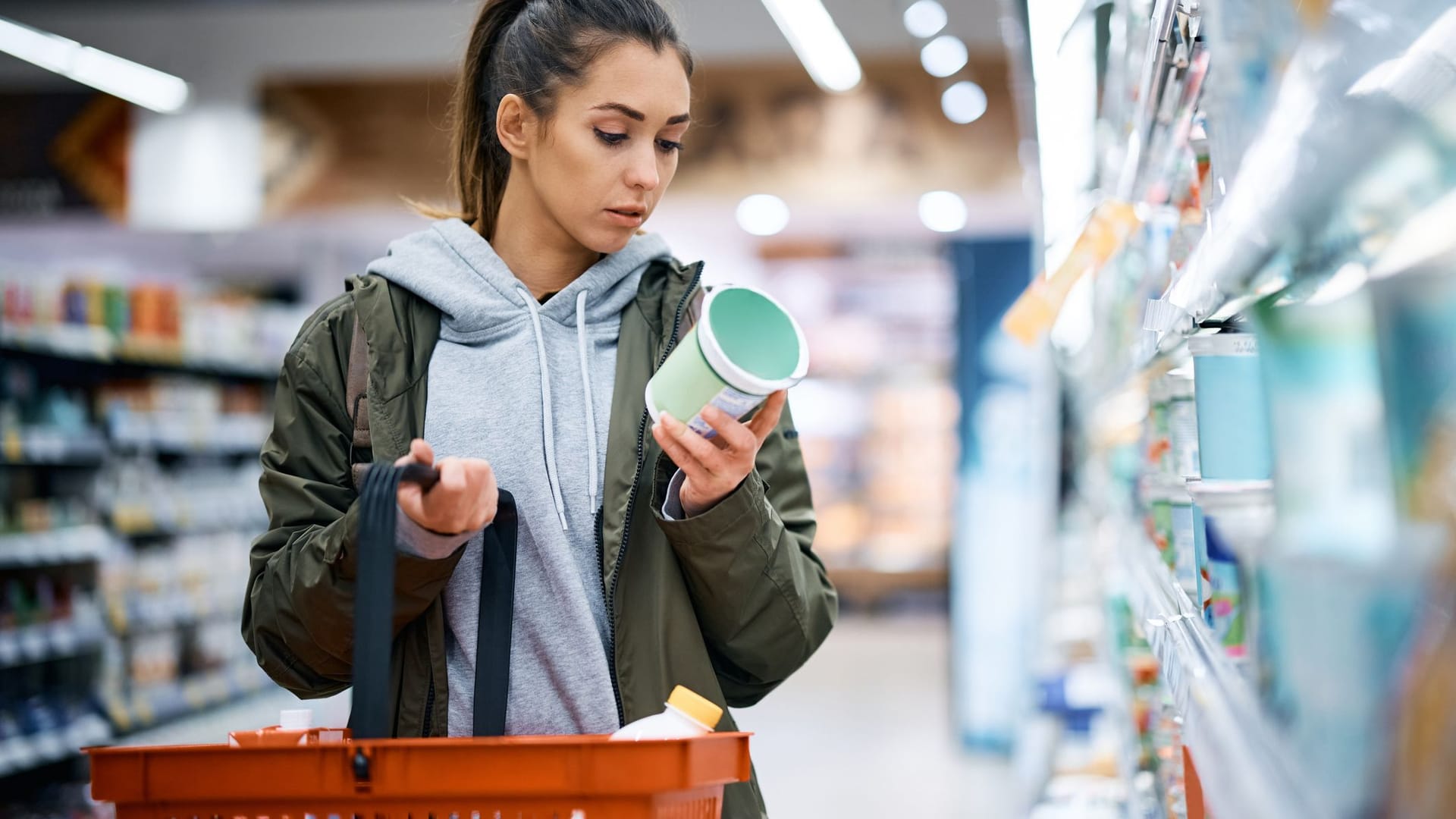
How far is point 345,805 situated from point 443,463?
0.29 m

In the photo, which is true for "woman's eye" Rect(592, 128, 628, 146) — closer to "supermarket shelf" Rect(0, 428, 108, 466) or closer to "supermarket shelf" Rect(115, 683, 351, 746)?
"supermarket shelf" Rect(0, 428, 108, 466)

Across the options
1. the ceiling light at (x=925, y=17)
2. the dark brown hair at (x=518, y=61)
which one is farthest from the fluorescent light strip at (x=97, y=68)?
the dark brown hair at (x=518, y=61)

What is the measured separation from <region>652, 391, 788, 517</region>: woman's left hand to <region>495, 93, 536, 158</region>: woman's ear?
462 mm

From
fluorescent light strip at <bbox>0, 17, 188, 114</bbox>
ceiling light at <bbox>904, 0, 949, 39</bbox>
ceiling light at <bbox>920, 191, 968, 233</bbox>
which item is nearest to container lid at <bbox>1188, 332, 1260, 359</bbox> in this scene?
ceiling light at <bbox>904, 0, 949, 39</bbox>

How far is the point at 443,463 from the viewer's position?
1.10m

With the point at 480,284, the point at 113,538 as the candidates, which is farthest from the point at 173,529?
the point at 480,284

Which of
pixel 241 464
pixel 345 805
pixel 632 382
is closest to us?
pixel 345 805

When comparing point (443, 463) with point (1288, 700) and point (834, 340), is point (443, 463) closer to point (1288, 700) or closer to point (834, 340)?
point (1288, 700)

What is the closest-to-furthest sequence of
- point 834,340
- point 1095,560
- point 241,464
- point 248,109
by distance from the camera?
point 1095,560
point 241,464
point 248,109
point 834,340

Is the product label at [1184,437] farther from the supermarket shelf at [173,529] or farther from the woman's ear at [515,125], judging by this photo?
the supermarket shelf at [173,529]

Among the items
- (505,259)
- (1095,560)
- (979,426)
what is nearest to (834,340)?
(979,426)

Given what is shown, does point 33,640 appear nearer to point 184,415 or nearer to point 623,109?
point 184,415

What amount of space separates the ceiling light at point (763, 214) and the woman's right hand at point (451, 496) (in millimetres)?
7304

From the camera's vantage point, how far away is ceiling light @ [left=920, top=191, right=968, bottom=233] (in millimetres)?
8406
